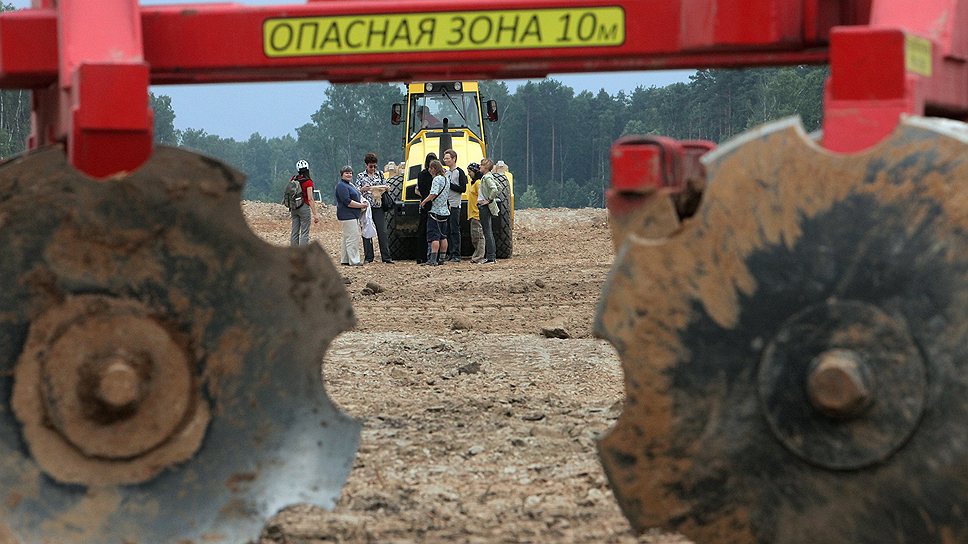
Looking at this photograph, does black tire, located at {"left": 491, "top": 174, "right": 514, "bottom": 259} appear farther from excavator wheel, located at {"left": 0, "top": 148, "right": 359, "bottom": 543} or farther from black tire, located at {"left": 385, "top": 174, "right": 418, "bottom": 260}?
excavator wheel, located at {"left": 0, "top": 148, "right": 359, "bottom": 543}

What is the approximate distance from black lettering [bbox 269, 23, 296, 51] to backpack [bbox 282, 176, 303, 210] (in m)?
14.5

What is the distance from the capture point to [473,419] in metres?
6.80

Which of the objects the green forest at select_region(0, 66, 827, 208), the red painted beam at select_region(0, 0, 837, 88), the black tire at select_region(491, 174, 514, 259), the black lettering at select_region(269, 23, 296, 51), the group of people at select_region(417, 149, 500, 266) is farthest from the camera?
the green forest at select_region(0, 66, 827, 208)

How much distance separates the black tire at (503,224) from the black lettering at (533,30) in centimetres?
1642

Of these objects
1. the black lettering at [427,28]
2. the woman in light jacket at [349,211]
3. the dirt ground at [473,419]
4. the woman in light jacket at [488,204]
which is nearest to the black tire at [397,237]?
the woman in light jacket at [349,211]

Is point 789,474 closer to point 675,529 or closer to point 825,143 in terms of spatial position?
point 675,529

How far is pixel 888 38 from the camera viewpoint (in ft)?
10.8

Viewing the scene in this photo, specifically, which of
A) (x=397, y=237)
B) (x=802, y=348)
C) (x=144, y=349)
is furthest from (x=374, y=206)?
(x=802, y=348)

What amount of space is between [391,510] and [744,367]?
2043mm

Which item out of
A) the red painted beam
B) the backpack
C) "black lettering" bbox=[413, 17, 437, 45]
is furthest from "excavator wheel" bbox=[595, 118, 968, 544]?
the backpack

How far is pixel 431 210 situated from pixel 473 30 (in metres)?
15.4

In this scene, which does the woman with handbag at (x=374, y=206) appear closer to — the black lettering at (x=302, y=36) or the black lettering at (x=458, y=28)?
the black lettering at (x=302, y=36)

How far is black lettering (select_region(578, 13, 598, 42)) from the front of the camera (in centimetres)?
411

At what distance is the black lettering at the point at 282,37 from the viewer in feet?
13.7
